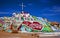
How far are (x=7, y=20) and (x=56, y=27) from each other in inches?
41.3

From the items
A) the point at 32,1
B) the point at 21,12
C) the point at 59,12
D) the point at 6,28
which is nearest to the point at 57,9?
the point at 59,12

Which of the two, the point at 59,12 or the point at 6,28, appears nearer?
the point at 6,28

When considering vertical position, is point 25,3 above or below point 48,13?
above

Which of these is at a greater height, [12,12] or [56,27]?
[12,12]

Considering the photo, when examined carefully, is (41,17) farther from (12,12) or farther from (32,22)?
(12,12)

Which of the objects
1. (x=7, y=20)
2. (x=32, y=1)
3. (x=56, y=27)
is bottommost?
(x=56, y=27)

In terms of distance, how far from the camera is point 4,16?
9.20 ft

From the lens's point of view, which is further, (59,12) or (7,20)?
(59,12)

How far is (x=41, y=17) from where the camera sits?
2881 millimetres

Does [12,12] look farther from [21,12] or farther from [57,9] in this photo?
[57,9]

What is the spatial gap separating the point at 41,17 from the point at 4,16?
2.54ft

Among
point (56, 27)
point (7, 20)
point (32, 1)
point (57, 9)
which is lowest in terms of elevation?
point (56, 27)

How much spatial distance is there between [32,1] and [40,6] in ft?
0.67

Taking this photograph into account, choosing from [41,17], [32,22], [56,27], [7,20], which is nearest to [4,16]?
[7,20]
